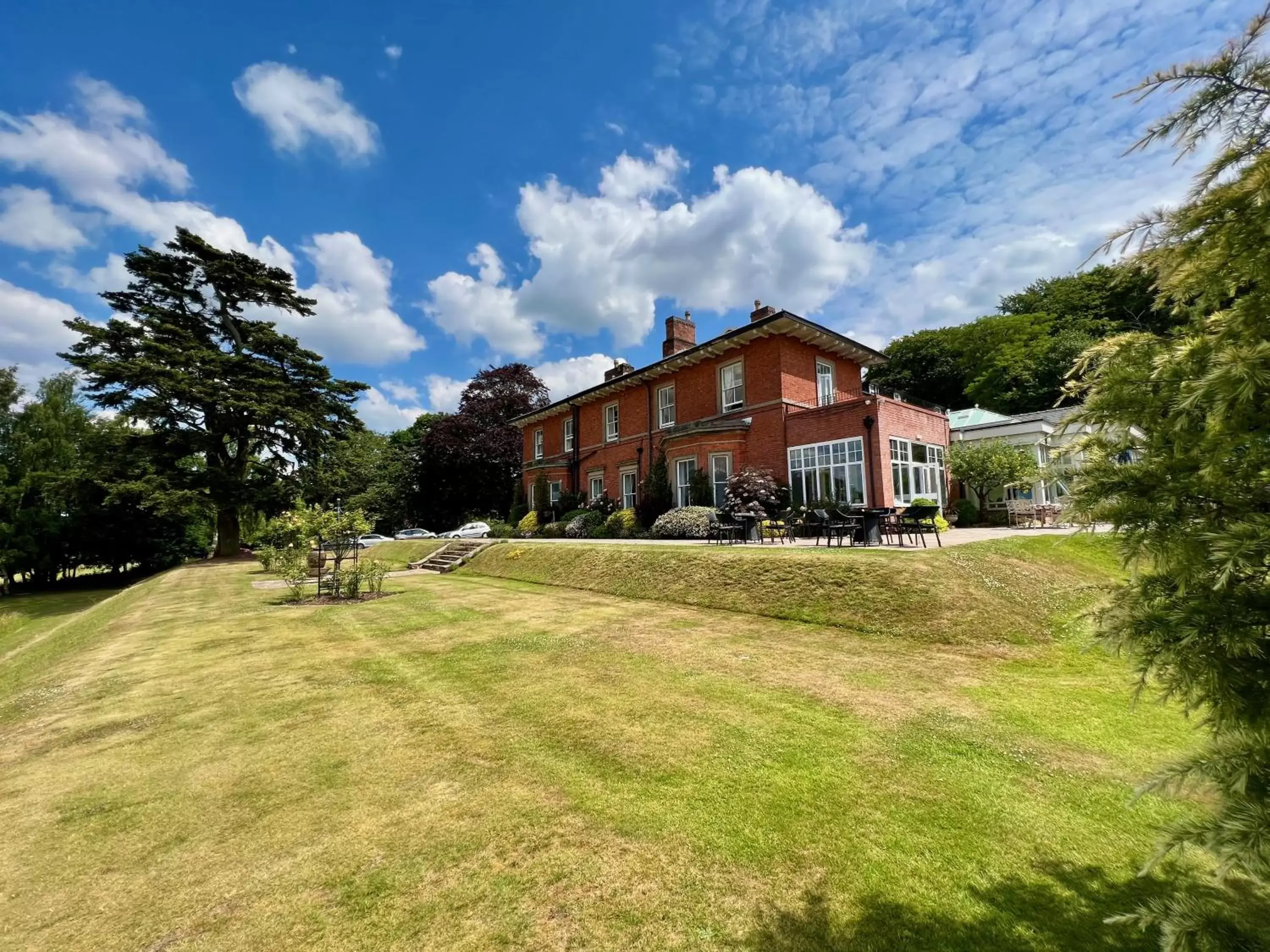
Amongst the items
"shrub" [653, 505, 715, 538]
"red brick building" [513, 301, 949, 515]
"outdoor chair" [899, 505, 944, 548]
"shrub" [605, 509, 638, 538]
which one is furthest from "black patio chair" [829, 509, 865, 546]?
"shrub" [605, 509, 638, 538]

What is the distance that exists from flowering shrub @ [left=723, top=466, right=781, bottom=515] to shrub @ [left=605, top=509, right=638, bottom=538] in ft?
14.8

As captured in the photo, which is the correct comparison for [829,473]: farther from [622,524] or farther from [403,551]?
[403,551]

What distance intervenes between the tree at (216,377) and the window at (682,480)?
67.1 feet

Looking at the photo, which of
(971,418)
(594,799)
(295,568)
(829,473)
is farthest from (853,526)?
(971,418)

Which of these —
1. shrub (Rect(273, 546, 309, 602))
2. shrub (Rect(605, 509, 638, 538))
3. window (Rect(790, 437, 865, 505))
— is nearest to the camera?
shrub (Rect(273, 546, 309, 602))

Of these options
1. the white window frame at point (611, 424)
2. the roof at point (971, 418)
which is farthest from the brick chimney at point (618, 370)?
the roof at point (971, 418)

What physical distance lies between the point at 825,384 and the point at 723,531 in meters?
9.55

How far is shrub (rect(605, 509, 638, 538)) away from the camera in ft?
74.7

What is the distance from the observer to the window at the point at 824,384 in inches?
867

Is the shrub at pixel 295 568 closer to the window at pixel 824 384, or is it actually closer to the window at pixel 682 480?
the window at pixel 682 480

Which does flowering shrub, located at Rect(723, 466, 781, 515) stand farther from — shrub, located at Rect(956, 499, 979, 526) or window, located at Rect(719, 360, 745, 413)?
shrub, located at Rect(956, 499, 979, 526)

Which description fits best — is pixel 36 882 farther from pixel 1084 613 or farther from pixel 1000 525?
pixel 1000 525

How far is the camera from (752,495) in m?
19.3

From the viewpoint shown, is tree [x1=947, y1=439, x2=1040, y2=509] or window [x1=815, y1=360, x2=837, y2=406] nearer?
tree [x1=947, y1=439, x2=1040, y2=509]
